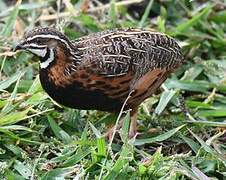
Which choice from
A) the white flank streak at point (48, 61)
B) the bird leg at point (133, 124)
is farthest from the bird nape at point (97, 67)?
the bird leg at point (133, 124)

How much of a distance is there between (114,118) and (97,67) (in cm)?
64

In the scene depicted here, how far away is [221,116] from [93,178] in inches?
50.9

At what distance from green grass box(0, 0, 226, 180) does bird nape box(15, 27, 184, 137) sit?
0.20 meters

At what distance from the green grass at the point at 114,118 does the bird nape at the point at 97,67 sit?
202mm

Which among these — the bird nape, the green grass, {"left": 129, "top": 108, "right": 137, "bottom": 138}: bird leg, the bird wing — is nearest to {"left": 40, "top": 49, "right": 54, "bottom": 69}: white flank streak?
the bird nape

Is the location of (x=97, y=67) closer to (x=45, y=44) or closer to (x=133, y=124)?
(x=45, y=44)

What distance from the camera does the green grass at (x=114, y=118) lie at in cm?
480

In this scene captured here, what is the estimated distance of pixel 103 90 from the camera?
4953 mm

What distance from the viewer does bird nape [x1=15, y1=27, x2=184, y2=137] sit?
4.90 meters

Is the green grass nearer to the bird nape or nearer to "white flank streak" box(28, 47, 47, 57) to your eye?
the bird nape

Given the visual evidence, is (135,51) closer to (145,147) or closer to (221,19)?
(145,147)

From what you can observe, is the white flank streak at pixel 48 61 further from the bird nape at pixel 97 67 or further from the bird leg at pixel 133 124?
the bird leg at pixel 133 124

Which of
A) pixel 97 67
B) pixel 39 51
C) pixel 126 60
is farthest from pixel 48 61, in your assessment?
pixel 126 60

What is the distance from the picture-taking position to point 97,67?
4926mm
